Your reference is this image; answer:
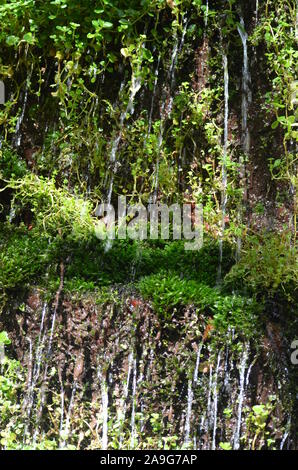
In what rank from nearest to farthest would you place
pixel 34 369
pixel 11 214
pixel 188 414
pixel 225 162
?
pixel 188 414
pixel 34 369
pixel 225 162
pixel 11 214

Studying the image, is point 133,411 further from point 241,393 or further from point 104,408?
point 241,393

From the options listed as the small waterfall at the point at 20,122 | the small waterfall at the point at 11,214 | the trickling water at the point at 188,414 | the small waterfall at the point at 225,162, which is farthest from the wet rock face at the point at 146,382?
the small waterfall at the point at 20,122

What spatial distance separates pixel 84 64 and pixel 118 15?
1.37 ft

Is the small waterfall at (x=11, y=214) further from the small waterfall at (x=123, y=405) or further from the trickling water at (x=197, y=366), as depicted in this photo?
the trickling water at (x=197, y=366)

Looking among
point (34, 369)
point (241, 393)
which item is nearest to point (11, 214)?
point (34, 369)

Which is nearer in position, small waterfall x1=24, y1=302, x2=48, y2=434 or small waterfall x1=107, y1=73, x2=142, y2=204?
small waterfall x1=24, y1=302, x2=48, y2=434

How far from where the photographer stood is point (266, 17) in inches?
158

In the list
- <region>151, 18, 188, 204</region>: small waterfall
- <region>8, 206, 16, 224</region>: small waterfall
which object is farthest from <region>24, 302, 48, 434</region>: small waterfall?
<region>151, 18, 188, 204</region>: small waterfall

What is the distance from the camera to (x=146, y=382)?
3.18 m

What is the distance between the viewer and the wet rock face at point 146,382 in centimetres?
307

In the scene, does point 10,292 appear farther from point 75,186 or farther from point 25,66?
point 25,66

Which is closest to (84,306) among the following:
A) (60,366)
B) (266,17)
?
(60,366)

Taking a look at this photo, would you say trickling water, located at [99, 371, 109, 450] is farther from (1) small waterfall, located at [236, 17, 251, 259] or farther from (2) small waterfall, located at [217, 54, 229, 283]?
(1) small waterfall, located at [236, 17, 251, 259]

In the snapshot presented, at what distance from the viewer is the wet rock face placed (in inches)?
121
